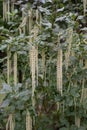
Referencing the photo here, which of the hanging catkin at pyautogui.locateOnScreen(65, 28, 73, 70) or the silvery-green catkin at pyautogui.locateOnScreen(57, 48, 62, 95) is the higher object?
the hanging catkin at pyautogui.locateOnScreen(65, 28, 73, 70)

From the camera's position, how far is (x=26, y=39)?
5.91 feet

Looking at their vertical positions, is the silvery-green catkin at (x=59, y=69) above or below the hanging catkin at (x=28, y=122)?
above

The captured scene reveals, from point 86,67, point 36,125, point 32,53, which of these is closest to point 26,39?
point 32,53

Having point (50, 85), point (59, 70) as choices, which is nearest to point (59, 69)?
point (59, 70)

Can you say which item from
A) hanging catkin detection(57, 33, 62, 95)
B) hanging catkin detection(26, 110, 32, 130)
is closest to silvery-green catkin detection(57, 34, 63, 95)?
hanging catkin detection(57, 33, 62, 95)

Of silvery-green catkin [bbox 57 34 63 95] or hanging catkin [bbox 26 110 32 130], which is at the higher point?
silvery-green catkin [bbox 57 34 63 95]

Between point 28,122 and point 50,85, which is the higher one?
point 50,85

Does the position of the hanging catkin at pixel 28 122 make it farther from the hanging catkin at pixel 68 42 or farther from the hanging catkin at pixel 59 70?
the hanging catkin at pixel 68 42

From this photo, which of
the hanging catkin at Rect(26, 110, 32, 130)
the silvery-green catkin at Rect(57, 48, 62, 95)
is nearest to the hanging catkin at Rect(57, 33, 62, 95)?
the silvery-green catkin at Rect(57, 48, 62, 95)

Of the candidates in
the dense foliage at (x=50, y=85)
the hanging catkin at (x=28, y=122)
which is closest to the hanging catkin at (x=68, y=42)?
the dense foliage at (x=50, y=85)

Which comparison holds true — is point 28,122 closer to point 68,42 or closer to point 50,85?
point 50,85

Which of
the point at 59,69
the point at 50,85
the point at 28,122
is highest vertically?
the point at 59,69

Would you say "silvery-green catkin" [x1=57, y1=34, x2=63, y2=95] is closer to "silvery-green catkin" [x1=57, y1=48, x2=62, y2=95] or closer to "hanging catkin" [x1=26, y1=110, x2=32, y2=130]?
"silvery-green catkin" [x1=57, y1=48, x2=62, y2=95]

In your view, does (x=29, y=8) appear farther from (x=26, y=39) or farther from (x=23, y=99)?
(x=23, y=99)
